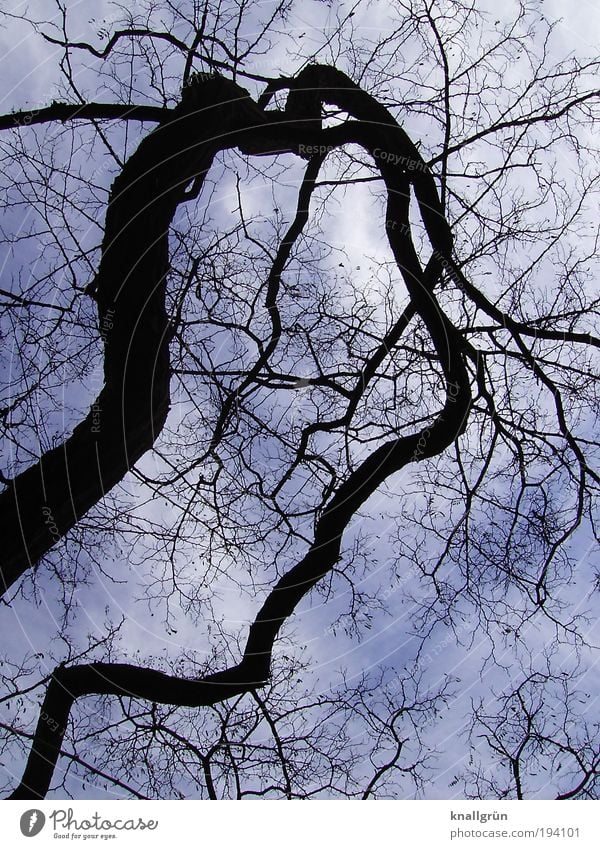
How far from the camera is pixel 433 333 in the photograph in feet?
17.2

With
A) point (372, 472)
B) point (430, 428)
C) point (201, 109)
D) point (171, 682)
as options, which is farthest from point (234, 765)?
point (201, 109)

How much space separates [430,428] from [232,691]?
266 cm

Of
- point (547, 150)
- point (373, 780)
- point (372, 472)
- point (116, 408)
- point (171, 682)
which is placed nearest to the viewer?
point (116, 408)

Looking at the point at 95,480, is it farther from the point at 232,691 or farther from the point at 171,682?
the point at 232,691

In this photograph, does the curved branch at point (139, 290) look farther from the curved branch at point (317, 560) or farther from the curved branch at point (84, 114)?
the curved branch at point (317, 560)
